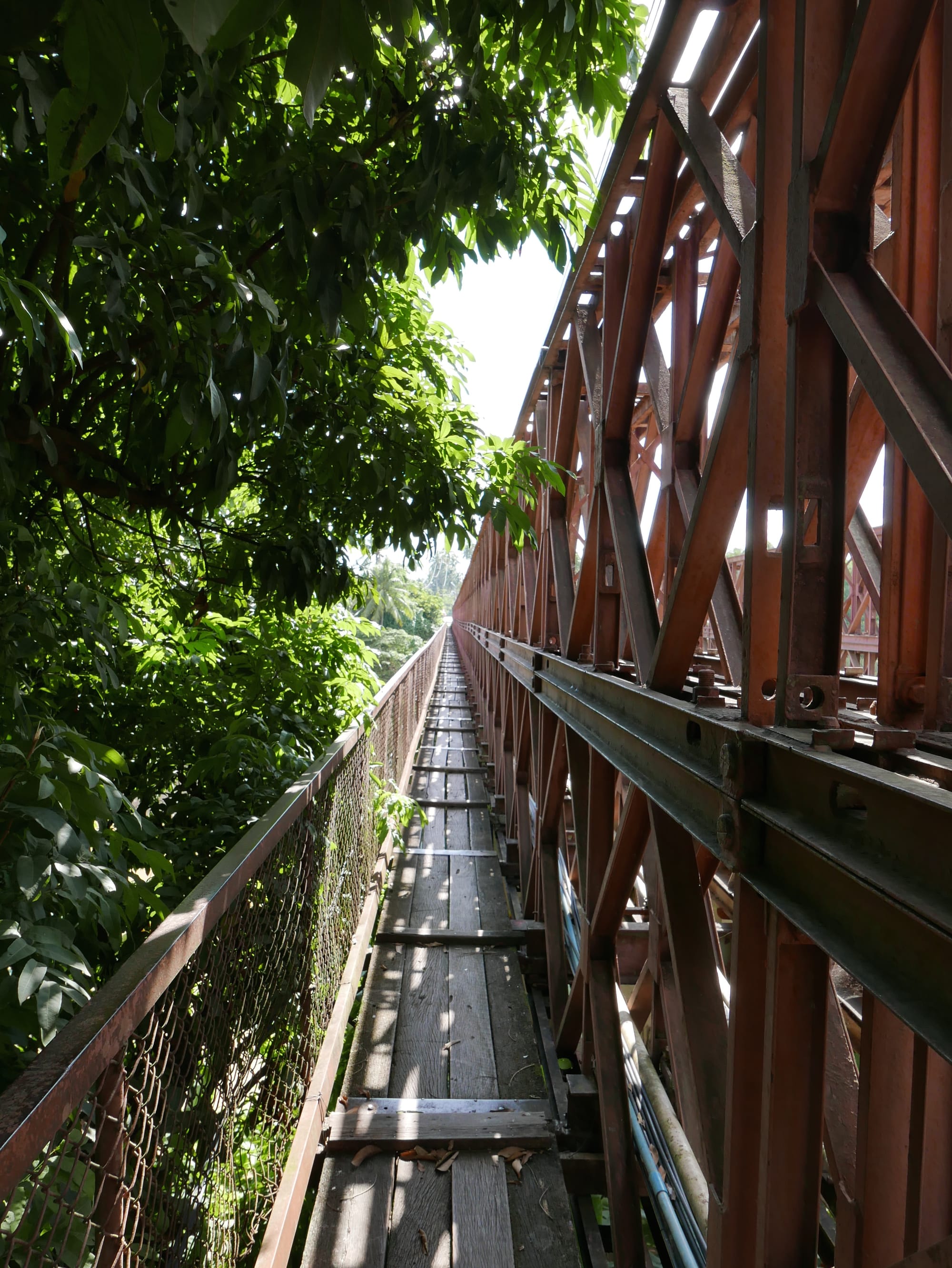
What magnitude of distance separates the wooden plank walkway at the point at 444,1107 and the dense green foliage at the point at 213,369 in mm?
1351

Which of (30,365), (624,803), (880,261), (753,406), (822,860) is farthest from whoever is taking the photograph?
(624,803)

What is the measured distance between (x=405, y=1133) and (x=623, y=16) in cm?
428

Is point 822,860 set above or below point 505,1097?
above

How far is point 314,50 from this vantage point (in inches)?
32.9

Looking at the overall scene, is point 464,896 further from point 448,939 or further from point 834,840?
point 834,840

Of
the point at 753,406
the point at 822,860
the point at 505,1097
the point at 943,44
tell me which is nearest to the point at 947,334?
the point at 753,406

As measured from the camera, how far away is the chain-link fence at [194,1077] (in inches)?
46.9

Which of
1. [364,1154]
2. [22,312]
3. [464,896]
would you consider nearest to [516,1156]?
[364,1154]

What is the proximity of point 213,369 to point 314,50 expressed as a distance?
4.72ft

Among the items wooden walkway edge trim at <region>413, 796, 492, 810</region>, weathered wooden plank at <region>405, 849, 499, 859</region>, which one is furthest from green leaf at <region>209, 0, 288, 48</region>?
wooden walkway edge trim at <region>413, 796, 492, 810</region>

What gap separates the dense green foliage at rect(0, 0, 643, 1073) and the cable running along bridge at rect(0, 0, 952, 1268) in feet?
1.19

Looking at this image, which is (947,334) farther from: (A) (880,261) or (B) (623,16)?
(B) (623,16)

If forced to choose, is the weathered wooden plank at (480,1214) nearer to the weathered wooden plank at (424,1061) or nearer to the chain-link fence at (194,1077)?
the weathered wooden plank at (424,1061)

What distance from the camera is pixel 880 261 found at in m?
1.92
